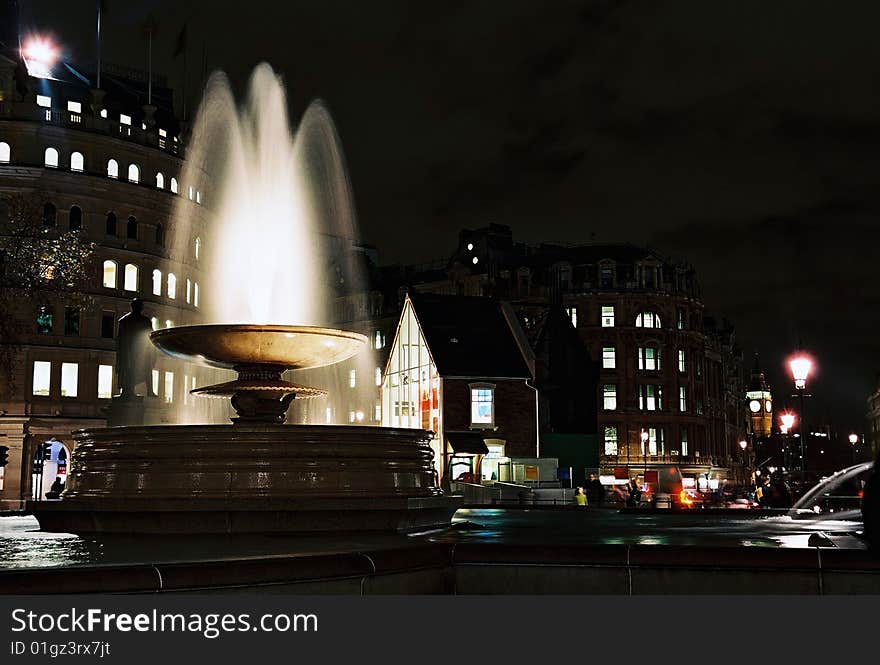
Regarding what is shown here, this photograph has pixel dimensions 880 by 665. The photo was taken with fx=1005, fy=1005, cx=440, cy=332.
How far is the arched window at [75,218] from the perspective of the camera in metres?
58.8

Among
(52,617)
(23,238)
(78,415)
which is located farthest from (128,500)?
(78,415)

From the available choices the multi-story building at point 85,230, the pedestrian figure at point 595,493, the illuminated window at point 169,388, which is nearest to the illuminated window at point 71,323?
the multi-story building at point 85,230

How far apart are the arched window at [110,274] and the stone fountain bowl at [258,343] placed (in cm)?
4640

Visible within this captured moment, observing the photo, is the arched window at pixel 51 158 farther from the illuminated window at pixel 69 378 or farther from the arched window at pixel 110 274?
the illuminated window at pixel 69 378

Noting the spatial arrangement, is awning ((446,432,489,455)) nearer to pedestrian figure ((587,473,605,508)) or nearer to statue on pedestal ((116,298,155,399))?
pedestrian figure ((587,473,605,508))

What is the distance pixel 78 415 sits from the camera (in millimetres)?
56219

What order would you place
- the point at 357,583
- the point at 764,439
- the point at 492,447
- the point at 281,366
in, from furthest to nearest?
the point at 764,439
the point at 492,447
the point at 281,366
the point at 357,583

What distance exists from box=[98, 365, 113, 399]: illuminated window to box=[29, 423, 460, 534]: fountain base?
47.1 m

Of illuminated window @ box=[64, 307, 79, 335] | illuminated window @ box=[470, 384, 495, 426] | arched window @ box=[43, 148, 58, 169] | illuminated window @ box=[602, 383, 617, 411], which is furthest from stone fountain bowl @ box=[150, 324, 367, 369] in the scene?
illuminated window @ box=[602, 383, 617, 411]

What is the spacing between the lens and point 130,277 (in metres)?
61.7

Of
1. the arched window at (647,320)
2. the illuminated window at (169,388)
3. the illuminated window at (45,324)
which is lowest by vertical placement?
the illuminated window at (169,388)

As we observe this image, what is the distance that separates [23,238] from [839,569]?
2743cm

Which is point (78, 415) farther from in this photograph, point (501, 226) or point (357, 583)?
point (357, 583)

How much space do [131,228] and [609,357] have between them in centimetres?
3891
